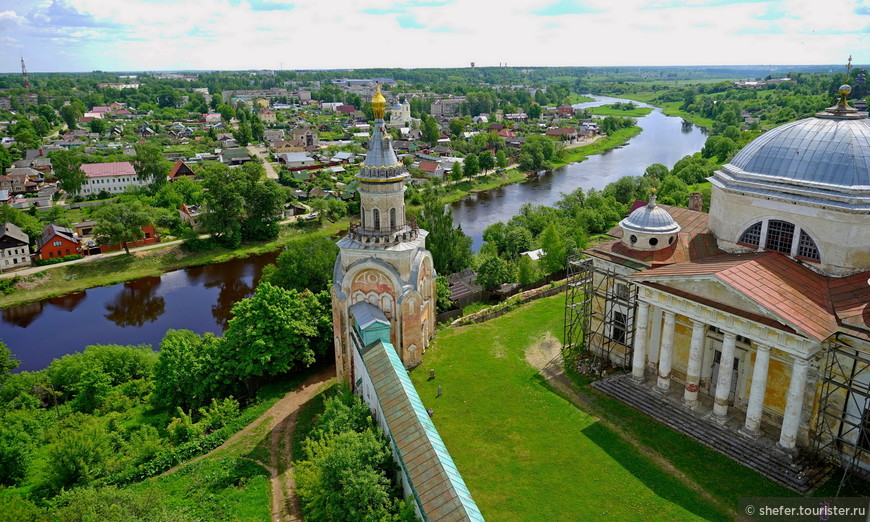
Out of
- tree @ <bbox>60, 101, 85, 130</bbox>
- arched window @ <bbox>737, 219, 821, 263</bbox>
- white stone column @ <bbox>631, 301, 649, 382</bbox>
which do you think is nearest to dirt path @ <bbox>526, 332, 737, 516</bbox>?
white stone column @ <bbox>631, 301, 649, 382</bbox>

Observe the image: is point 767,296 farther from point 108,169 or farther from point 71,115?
point 71,115

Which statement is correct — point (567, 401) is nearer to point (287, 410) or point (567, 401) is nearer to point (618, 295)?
point (618, 295)

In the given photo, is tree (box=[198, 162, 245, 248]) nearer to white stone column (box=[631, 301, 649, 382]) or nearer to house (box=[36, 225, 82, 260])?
house (box=[36, 225, 82, 260])

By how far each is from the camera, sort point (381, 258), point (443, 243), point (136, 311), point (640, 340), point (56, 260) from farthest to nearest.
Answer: point (56, 260) < point (136, 311) < point (443, 243) < point (381, 258) < point (640, 340)

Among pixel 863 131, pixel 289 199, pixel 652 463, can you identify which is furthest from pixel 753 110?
pixel 652 463

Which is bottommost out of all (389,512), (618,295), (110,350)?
(110,350)

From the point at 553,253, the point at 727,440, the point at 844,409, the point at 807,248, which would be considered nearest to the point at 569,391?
the point at 727,440
